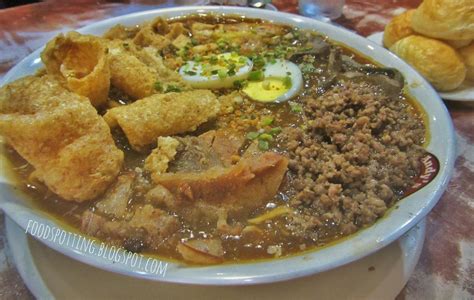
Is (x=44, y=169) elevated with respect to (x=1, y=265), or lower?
elevated

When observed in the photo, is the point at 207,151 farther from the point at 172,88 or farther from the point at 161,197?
the point at 172,88

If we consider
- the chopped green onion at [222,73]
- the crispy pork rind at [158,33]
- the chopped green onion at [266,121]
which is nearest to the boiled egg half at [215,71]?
the chopped green onion at [222,73]

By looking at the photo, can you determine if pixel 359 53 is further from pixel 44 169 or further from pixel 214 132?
pixel 44 169

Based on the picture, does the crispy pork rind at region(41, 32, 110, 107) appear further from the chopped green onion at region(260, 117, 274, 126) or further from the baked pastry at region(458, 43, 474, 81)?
the baked pastry at region(458, 43, 474, 81)

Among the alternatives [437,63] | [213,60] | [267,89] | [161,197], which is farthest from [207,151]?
[437,63]

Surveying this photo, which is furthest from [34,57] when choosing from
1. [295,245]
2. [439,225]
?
[439,225]
